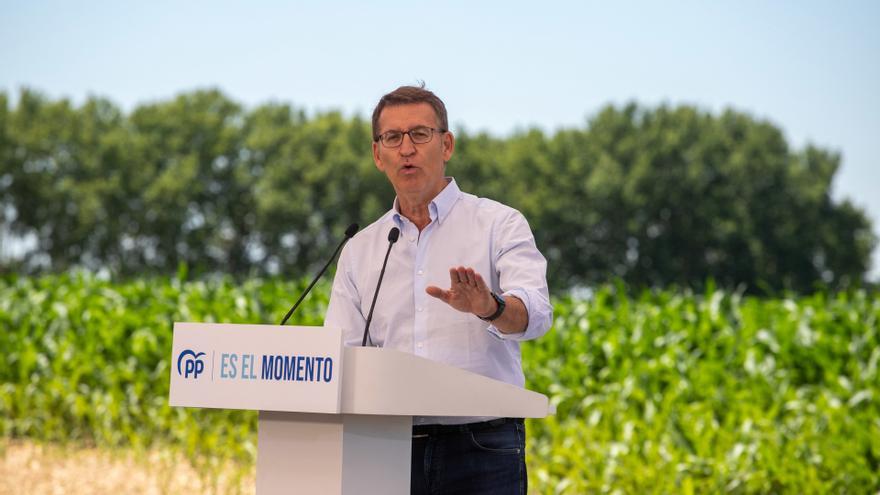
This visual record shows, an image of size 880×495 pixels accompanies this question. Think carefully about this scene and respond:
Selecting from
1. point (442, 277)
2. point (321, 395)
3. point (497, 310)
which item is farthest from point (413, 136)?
point (321, 395)

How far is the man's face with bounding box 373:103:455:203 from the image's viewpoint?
8.21ft

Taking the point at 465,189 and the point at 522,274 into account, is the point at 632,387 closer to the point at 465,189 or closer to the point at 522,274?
the point at 522,274

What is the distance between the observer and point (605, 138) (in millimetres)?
39375

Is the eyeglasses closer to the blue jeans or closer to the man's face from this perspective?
the man's face

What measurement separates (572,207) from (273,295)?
30.5 metres

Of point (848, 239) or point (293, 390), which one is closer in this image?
point (293, 390)

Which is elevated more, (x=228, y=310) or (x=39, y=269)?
(x=39, y=269)

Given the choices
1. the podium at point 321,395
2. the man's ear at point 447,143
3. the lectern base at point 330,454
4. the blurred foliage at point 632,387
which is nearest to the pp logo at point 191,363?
the podium at point 321,395

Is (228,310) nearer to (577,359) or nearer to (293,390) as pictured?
(577,359)

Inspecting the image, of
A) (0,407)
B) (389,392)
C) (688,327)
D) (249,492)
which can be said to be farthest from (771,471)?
(0,407)

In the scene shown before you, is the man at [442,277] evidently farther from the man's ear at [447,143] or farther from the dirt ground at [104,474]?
the dirt ground at [104,474]

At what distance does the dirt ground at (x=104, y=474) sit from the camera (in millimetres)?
7273

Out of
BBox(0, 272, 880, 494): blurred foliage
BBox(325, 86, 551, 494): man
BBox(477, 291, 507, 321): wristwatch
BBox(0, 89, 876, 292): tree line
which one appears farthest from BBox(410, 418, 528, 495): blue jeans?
BBox(0, 89, 876, 292): tree line

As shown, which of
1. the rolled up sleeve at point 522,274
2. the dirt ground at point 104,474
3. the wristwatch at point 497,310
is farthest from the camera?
the dirt ground at point 104,474
